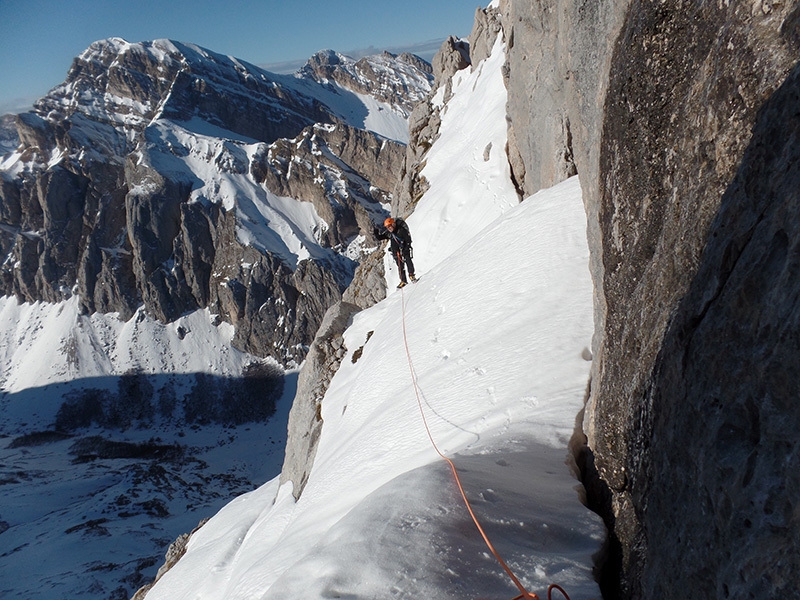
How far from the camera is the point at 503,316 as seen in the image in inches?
356

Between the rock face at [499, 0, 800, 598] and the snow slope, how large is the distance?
73 centimetres

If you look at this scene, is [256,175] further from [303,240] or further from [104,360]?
[104,360]

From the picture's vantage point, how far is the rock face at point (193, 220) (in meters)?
97.8

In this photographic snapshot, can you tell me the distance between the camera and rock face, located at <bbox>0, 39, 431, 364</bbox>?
97.8 metres

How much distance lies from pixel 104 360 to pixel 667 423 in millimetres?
112033

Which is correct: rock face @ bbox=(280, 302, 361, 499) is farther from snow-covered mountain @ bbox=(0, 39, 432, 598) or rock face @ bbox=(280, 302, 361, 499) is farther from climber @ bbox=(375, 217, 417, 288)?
snow-covered mountain @ bbox=(0, 39, 432, 598)

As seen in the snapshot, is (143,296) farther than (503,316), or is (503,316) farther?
(143,296)

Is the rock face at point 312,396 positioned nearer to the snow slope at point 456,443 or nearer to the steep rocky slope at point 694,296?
the snow slope at point 456,443

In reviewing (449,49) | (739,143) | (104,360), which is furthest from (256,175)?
(739,143)

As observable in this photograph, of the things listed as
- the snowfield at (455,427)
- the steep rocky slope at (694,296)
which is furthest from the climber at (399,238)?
the steep rocky slope at (694,296)

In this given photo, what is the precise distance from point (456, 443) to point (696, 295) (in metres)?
4.85

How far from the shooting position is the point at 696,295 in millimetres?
2926

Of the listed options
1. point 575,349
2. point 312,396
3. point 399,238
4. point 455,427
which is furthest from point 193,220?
point 575,349

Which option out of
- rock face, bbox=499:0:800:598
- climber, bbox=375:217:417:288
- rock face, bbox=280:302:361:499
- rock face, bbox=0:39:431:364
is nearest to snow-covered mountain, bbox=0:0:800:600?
rock face, bbox=499:0:800:598
